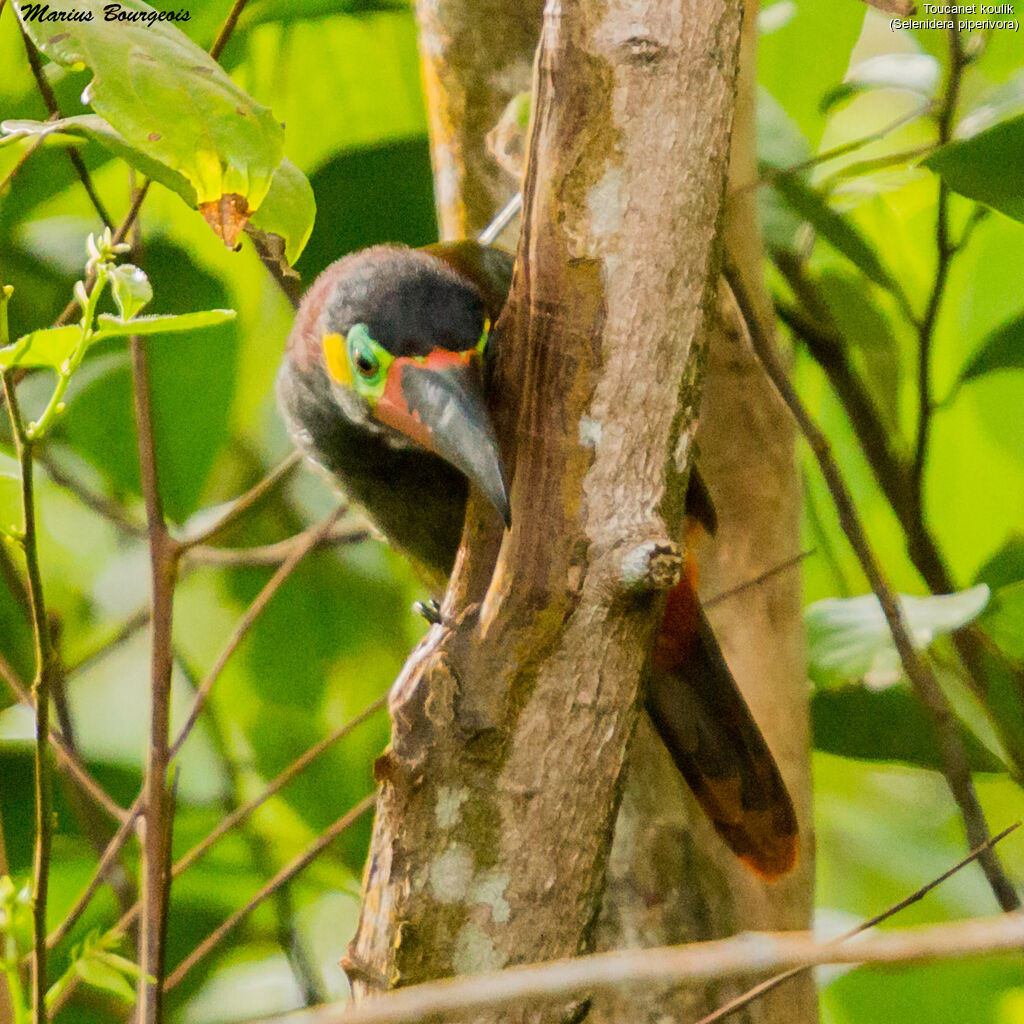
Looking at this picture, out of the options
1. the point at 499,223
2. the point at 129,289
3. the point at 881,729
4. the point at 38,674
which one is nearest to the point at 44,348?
the point at 129,289

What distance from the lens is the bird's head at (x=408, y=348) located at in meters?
1.30

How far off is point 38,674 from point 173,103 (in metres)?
0.52

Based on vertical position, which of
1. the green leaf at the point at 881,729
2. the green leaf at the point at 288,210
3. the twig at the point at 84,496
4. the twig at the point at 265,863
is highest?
the green leaf at the point at 288,210

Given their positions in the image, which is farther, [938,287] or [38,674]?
[938,287]

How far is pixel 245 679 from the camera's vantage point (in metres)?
2.43

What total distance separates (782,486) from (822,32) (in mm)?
888

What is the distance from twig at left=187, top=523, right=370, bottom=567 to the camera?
221 centimetres

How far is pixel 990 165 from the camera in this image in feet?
5.22

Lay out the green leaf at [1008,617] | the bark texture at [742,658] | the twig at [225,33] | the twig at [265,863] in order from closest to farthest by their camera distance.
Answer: the twig at [225,33]
the bark texture at [742,658]
the green leaf at [1008,617]
the twig at [265,863]

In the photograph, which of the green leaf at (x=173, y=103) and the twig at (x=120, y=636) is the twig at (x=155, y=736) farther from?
the twig at (x=120, y=636)

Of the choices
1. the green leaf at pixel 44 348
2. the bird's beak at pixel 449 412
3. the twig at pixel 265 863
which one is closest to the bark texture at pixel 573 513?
the bird's beak at pixel 449 412

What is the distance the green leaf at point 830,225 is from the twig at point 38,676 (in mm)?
1311

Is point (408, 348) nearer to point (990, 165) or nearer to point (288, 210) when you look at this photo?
point (288, 210)

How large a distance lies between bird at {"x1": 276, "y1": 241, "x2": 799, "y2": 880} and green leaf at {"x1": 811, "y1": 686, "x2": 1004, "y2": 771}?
1.02ft
